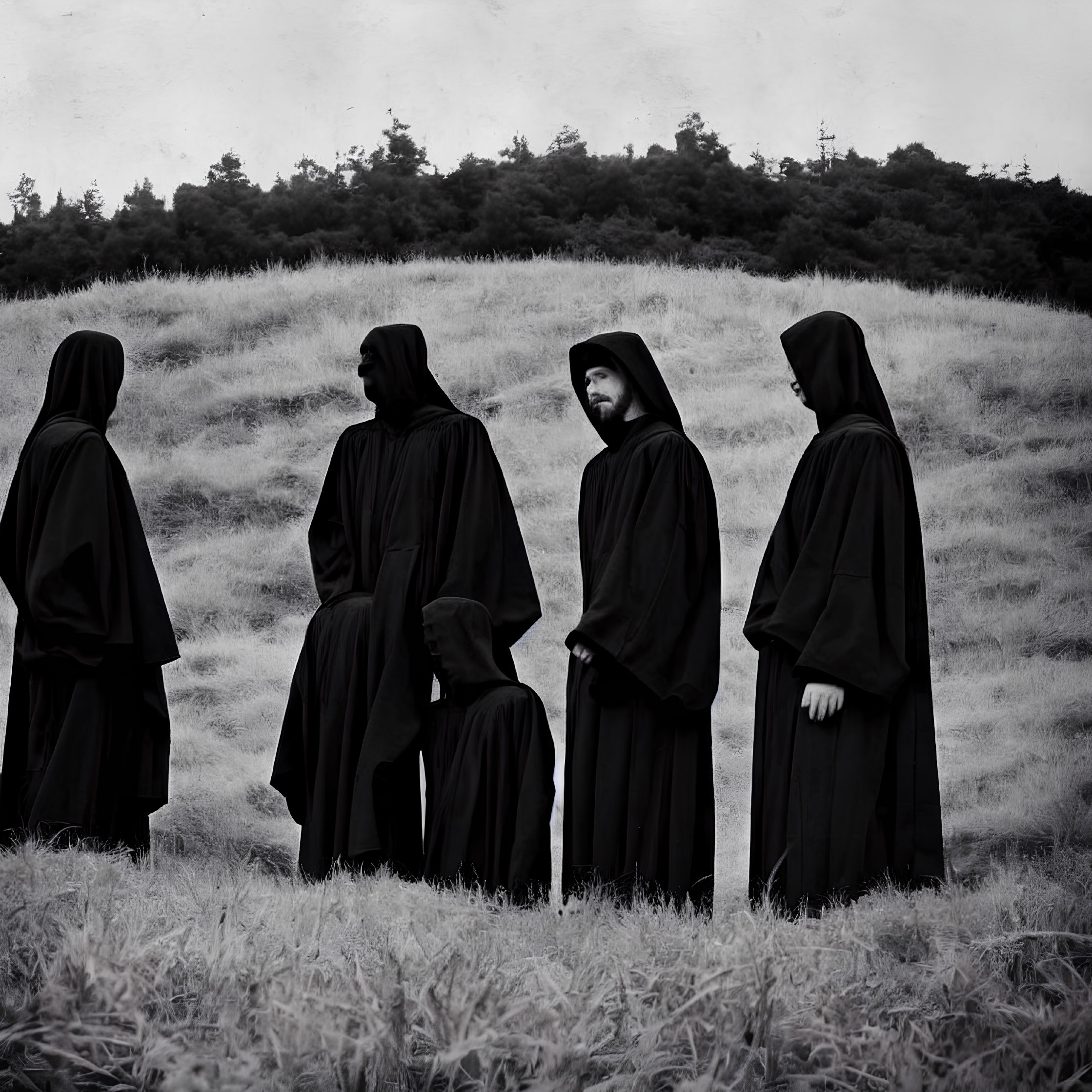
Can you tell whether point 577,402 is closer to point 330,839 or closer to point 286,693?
point 286,693

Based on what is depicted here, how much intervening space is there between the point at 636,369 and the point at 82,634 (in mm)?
2564

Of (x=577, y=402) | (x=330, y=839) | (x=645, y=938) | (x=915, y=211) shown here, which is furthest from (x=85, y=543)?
(x=915, y=211)

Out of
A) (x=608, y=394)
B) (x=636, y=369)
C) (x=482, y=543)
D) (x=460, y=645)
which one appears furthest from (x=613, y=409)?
(x=460, y=645)

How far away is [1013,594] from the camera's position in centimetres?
945

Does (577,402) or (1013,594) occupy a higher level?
(577,402)

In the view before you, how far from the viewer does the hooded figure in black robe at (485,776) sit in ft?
19.0

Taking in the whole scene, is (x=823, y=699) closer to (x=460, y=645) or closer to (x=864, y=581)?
(x=864, y=581)

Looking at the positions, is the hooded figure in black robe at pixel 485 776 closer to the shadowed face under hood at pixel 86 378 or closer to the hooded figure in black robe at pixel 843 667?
the hooded figure in black robe at pixel 843 667

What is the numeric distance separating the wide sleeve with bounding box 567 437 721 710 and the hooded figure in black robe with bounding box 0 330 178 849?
6.47 ft

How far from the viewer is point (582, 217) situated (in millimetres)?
11641

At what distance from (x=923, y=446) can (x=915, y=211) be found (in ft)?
6.43

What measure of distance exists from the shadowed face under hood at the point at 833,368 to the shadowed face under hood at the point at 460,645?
1579mm

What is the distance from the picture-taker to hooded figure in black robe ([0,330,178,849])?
21.0 ft

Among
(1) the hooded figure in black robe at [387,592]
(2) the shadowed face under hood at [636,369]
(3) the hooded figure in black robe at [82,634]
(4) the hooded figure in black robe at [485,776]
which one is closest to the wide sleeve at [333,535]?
(1) the hooded figure in black robe at [387,592]
